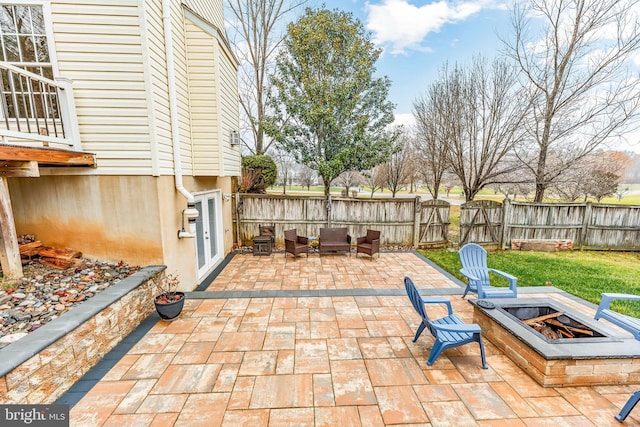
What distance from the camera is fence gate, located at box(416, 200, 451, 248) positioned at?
862 cm

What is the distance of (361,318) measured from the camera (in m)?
4.29

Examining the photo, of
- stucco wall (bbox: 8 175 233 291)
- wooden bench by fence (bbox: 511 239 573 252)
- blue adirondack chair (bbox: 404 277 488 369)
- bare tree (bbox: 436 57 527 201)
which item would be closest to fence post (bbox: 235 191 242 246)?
stucco wall (bbox: 8 175 233 291)

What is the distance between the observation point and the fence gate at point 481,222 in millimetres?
8547

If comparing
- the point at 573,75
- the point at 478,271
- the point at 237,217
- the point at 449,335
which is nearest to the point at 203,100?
the point at 237,217

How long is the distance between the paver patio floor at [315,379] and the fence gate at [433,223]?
416 cm

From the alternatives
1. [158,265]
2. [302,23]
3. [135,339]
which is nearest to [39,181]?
[158,265]

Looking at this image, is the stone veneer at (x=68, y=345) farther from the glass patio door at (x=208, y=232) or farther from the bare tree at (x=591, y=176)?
the bare tree at (x=591, y=176)

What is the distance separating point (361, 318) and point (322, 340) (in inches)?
34.7

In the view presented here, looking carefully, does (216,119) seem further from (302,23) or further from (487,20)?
(487,20)

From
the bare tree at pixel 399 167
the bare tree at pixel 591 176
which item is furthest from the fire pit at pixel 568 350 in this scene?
the bare tree at pixel 399 167

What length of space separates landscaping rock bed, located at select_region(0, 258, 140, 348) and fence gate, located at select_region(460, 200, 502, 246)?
8.84 metres

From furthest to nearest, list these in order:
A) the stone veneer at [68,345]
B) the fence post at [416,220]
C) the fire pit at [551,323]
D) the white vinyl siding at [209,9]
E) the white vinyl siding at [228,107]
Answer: the fence post at [416,220] → the white vinyl siding at [228,107] → the white vinyl siding at [209,9] → the fire pit at [551,323] → the stone veneer at [68,345]

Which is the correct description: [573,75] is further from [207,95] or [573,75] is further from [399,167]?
[207,95]

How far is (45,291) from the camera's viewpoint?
11.2 ft
